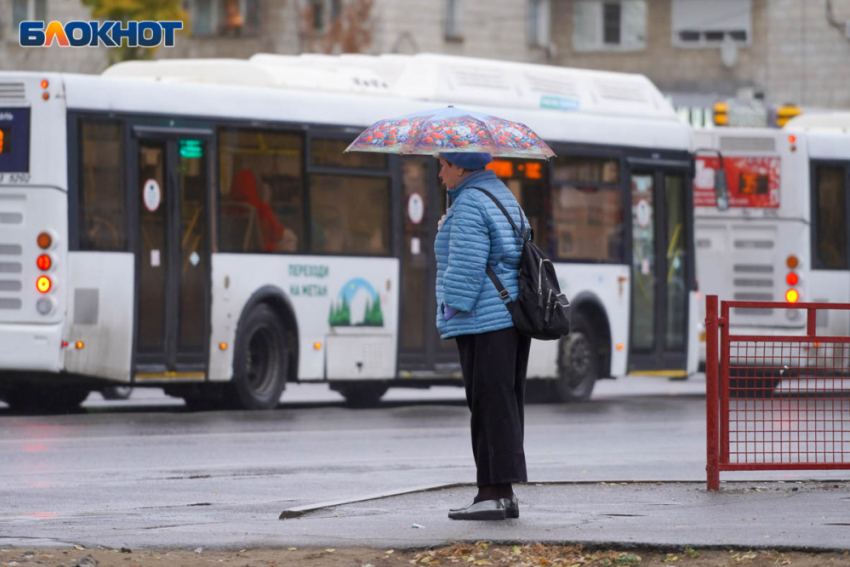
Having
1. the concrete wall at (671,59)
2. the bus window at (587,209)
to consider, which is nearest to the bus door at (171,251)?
the bus window at (587,209)

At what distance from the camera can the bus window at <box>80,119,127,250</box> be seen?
15727 millimetres

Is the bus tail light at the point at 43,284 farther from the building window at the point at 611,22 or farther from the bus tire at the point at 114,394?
the building window at the point at 611,22

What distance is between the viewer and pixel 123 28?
1209 inches

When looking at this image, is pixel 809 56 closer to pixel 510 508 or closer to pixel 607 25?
pixel 607 25

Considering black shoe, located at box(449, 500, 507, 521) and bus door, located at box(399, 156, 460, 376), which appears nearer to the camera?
black shoe, located at box(449, 500, 507, 521)

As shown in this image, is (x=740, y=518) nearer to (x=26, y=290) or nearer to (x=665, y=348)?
(x=26, y=290)

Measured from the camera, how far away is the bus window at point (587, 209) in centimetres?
1953

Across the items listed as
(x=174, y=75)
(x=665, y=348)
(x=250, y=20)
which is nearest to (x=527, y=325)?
(x=174, y=75)

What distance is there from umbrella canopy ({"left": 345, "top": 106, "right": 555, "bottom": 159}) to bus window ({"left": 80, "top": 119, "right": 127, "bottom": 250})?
20.8 feet

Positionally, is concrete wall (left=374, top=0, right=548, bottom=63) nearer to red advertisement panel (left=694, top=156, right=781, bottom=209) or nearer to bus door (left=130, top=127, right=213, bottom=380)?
red advertisement panel (left=694, top=156, right=781, bottom=209)

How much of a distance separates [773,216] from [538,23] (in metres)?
26.8

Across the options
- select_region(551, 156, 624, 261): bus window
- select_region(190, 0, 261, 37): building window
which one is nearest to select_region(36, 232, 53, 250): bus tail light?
select_region(551, 156, 624, 261): bus window

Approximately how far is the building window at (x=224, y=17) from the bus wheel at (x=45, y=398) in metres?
28.2

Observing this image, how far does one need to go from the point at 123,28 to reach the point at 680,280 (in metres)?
13.1
